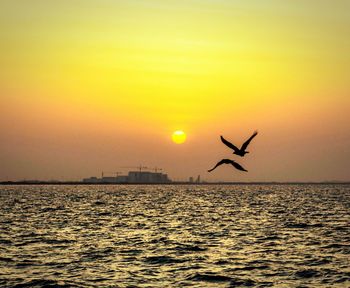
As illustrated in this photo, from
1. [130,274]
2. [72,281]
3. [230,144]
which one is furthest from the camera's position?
[130,274]

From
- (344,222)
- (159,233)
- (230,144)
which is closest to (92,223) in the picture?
(159,233)

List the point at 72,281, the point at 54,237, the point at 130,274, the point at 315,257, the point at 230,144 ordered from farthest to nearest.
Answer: the point at 54,237 → the point at 315,257 → the point at 130,274 → the point at 72,281 → the point at 230,144

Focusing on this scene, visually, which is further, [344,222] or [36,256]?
[344,222]

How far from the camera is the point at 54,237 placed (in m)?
46.6

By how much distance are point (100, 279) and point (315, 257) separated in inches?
570

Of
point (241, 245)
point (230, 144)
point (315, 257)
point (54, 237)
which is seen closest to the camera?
point (230, 144)

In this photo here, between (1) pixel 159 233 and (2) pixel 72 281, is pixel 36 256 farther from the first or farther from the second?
(1) pixel 159 233

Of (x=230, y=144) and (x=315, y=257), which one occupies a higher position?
(x=230, y=144)

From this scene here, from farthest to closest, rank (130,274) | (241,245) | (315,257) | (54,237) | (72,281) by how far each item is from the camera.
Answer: (54,237)
(241,245)
(315,257)
(130,274)
(72,281)

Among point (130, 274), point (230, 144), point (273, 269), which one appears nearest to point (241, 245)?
point (273, 269)

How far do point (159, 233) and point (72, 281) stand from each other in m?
22.0

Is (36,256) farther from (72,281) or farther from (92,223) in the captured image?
(92,223)

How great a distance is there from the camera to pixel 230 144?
68.0ft

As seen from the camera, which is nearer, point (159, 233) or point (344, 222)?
point (159, 233)
